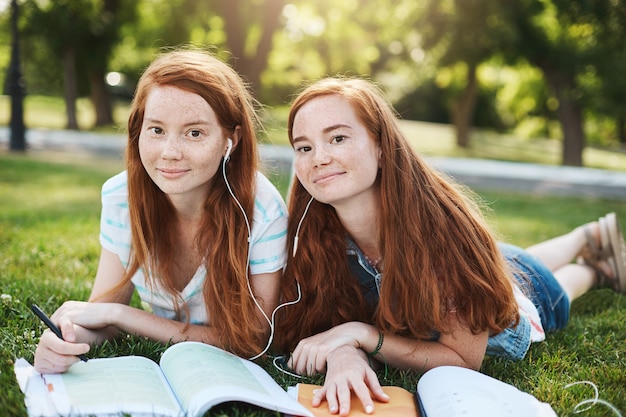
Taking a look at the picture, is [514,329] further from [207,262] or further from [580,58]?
[580,58]

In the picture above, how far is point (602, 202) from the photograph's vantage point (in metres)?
9.73

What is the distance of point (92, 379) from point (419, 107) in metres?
35.1

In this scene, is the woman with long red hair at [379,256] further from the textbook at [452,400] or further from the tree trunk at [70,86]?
the tree trunk at [70,86]

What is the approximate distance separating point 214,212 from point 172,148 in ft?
1.24

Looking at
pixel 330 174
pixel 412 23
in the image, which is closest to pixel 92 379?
pixel 330 174

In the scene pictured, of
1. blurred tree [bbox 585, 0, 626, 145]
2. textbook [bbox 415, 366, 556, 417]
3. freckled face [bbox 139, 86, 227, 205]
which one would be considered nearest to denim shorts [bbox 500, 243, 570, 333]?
textbook [bbox 415, 366, 556, 417]

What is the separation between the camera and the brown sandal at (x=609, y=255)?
175 inches

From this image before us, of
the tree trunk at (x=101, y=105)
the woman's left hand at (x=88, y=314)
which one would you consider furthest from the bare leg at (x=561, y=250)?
the tree trunk at (x=101, y=105)

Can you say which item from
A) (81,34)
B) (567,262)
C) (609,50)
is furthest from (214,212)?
(81,34)

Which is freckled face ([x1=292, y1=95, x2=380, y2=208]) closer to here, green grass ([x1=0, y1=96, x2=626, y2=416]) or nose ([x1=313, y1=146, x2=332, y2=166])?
nose ([x1=313, y1=146, x2=332, y2=166])

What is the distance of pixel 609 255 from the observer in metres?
4.54

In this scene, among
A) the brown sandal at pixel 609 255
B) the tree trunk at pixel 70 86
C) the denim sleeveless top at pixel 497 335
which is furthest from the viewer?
the tree trunk at pixel 70 86

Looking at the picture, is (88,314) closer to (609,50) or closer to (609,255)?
(609,255)

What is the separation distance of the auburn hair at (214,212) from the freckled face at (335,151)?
0.33m
